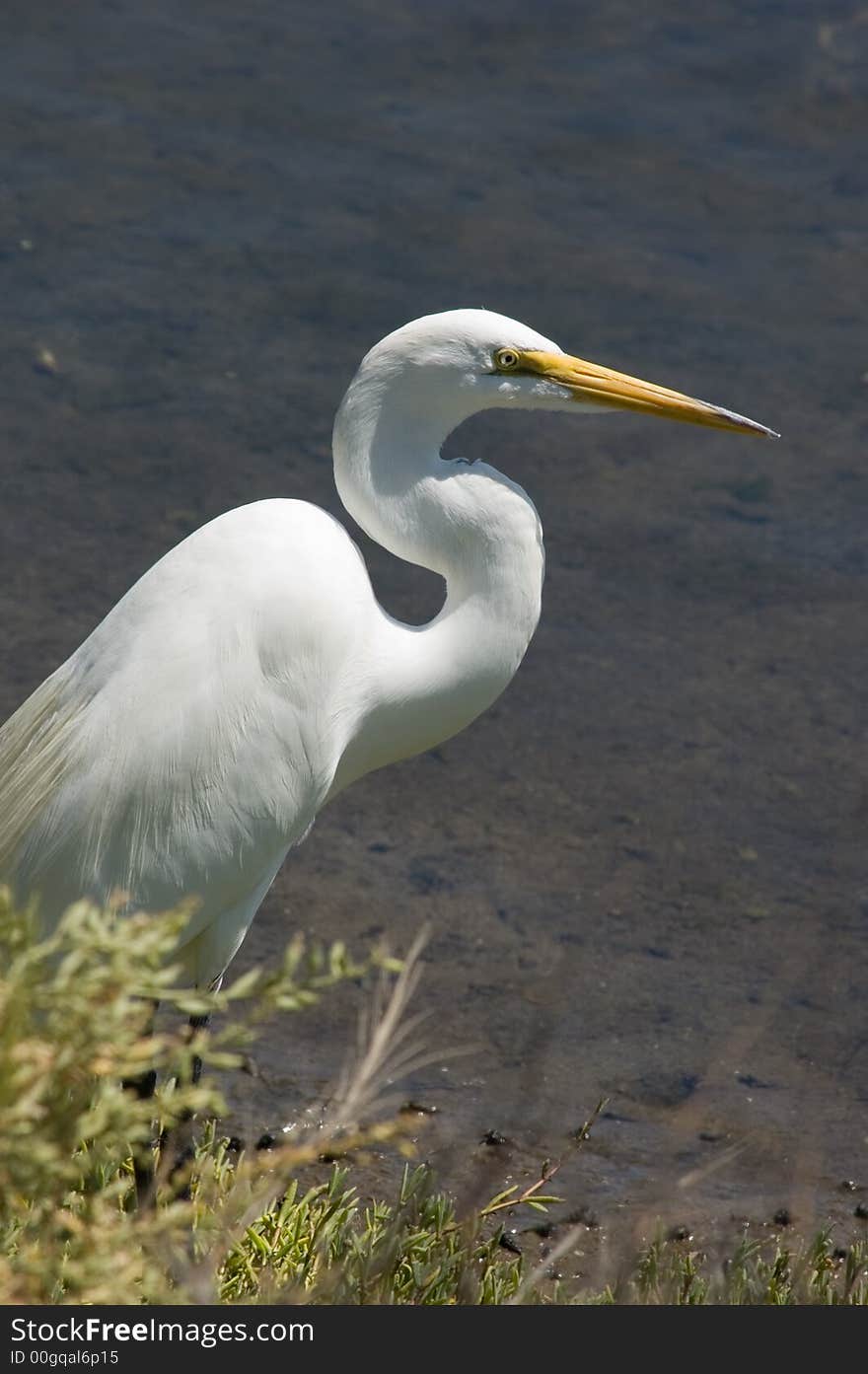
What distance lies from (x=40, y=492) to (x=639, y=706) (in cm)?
193

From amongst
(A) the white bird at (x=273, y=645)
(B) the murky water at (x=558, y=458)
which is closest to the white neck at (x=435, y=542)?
(A) the white bird at (x=273, y=645)

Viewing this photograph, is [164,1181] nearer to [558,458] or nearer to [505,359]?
[505,359]

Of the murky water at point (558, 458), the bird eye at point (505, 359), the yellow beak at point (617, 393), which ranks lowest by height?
the murky water at point (558, 458)

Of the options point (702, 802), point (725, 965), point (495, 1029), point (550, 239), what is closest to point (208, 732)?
point (495, 1029)

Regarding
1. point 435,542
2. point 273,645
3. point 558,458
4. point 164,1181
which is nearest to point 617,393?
point 435,542

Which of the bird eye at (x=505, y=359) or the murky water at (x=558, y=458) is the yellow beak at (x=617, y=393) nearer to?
the bird eye at (x=505, y=359)

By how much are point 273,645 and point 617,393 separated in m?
0.70

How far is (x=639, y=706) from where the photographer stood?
4.90 metres

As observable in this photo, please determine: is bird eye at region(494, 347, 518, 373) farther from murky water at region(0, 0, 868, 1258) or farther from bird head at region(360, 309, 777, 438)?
murky water at region(0, 0, 868, 1258)

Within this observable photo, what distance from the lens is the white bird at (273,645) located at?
9.29ft

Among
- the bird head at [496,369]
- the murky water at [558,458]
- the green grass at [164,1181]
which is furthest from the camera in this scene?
the murky water at [558,458]

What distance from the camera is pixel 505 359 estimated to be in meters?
2.85

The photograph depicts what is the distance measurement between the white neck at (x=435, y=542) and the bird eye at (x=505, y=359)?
0.22 feet

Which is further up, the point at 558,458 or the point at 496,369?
the point at 496,369
